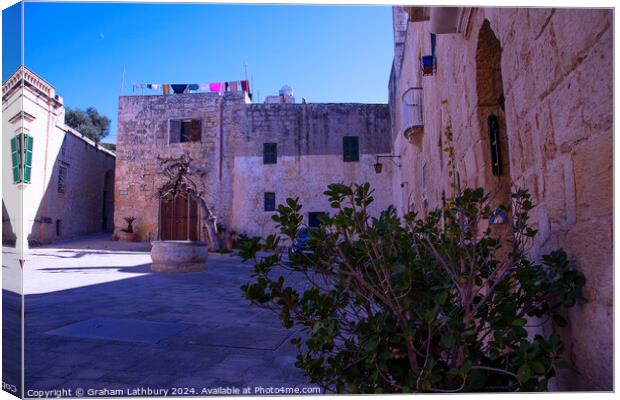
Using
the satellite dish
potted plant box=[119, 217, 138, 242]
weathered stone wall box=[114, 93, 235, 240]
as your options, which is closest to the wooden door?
weathered stone wall box=[114, 93, 235, 240]

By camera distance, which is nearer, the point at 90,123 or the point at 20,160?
the point at 20,160

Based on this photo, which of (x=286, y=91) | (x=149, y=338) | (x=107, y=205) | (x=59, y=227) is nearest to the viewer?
(x=149, y=338)

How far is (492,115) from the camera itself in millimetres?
2908

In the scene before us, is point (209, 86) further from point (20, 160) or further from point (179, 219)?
point (20, 160)

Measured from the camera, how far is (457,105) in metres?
3.79

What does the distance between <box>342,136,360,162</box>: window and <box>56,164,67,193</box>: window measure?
407 inches

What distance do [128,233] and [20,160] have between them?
1592 centimetres

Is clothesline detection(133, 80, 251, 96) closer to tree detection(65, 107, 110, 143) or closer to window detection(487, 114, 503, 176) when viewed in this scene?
tree detection(65, 107, 110, 143)

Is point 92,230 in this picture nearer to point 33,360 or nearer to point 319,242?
point 33,360

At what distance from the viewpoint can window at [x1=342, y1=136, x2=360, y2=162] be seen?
Answer: 55.9ft

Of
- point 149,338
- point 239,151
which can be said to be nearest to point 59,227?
point 239,151

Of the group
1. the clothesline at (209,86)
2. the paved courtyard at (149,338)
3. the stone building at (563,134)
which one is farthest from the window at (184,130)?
the stone building at (563,134)

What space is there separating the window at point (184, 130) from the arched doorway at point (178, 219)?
8.08 feet

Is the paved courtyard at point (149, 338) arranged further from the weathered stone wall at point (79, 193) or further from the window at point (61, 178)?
the window at point (61, 178)
